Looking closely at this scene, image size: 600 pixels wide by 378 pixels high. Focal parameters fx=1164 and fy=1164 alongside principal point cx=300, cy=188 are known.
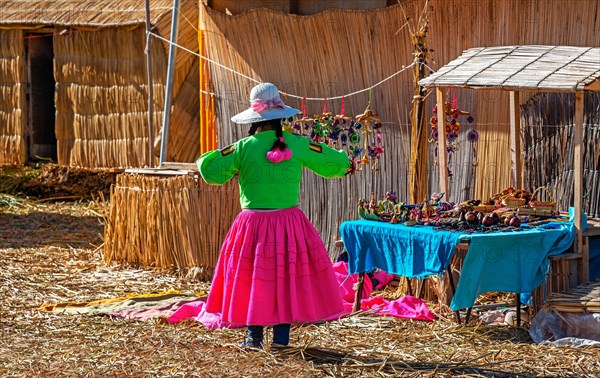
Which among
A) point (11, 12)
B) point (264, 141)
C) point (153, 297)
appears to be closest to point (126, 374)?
point (264, 141)

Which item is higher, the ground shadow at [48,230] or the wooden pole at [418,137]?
the wooden pole at [418,137]

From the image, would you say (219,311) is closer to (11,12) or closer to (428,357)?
(428,357)

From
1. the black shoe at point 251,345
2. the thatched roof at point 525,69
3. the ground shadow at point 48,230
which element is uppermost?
the thatched roof at point 525,69

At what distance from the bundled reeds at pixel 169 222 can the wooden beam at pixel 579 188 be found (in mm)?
2998

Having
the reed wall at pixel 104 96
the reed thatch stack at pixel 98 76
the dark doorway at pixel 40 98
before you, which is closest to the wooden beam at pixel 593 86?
the reed thatch stack at pixel 98 76

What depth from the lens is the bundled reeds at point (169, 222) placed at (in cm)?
926

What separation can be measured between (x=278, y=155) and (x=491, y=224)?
65.3 inches

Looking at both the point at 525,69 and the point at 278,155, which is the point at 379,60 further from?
the point at 278,155

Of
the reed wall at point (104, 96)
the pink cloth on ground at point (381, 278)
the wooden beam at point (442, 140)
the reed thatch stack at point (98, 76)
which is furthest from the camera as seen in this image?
the reed wall at point (104, 96)

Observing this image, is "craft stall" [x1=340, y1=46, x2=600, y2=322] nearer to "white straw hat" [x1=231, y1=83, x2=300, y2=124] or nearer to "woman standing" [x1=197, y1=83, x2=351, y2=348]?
"woman standing" [x1=197, y1=83, x2=351, y2=348]

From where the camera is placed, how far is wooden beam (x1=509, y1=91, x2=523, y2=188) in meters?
8.22

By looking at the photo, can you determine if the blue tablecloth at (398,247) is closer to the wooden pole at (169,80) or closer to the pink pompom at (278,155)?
the pink pompom at (278,155)

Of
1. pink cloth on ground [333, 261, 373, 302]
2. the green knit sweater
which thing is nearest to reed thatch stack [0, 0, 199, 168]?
pink cloth on ground [333, 261, 373, 302]

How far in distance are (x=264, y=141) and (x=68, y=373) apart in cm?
165
